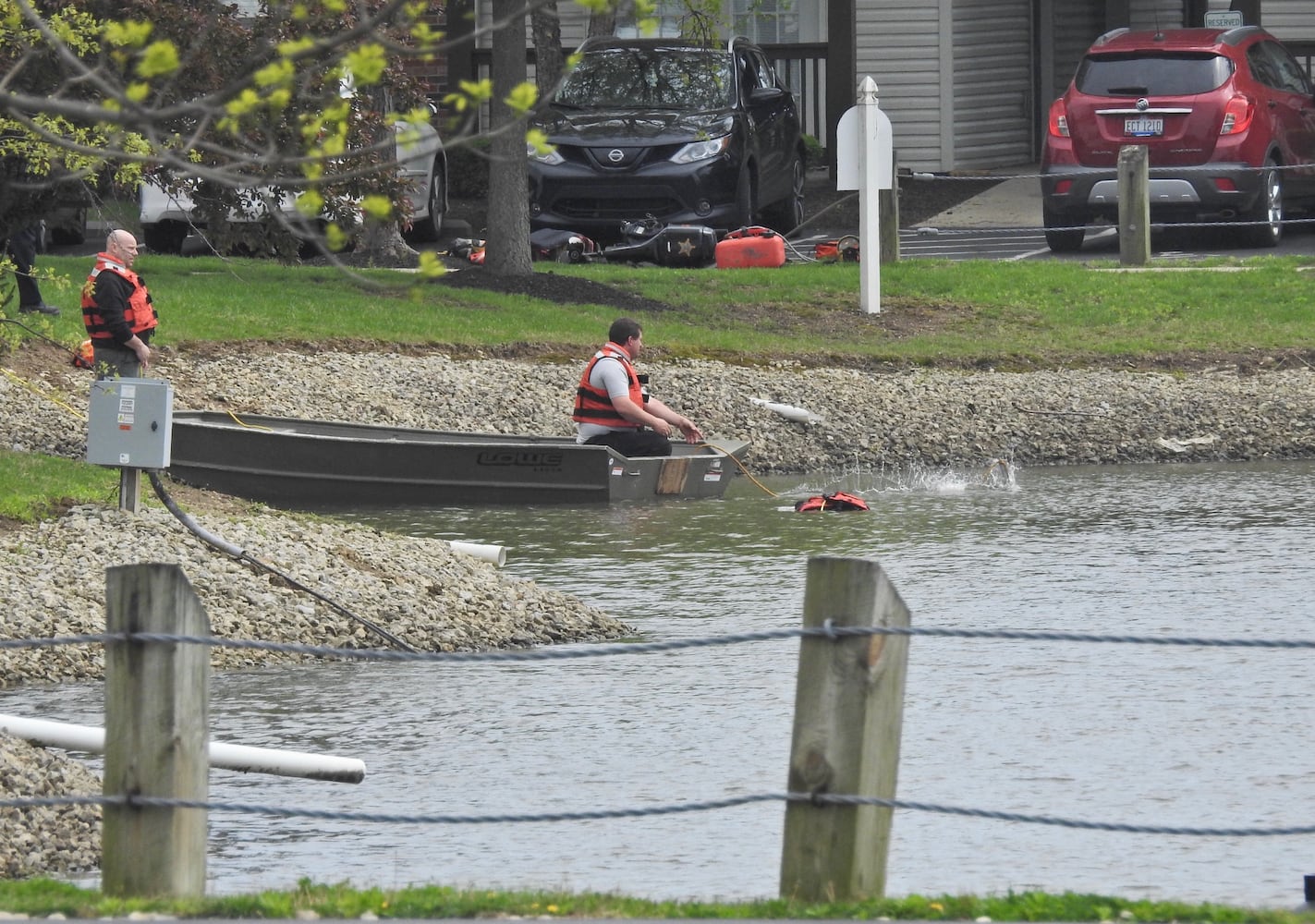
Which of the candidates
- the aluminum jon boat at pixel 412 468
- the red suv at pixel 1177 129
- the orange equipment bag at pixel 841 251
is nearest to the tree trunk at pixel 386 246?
the orange equipment bag at pixel 841 251

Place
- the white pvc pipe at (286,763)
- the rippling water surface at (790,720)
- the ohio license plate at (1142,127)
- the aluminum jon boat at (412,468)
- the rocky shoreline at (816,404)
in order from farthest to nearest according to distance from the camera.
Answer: the ohio license plate at (1142,127), the rocky shoreline at (816,404), the aluminum jon boat at (412,468), the rippling water surface at (790,720), the white pvc pipe at (286,763)

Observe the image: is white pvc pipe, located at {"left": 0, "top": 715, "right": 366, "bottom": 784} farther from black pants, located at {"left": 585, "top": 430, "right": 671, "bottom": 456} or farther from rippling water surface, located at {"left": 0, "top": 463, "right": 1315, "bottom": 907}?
black pants, located at {"left": 585, "top": 430, "right": 671, "bottom": 456}

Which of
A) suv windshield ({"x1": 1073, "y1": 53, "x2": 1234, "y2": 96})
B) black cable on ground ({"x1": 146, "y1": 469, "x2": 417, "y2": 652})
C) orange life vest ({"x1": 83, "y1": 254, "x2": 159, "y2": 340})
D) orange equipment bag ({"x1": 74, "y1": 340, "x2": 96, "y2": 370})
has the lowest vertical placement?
black cable on ground ({"x1": 146, "y1": 469, "x2": 417, "y2": 652})

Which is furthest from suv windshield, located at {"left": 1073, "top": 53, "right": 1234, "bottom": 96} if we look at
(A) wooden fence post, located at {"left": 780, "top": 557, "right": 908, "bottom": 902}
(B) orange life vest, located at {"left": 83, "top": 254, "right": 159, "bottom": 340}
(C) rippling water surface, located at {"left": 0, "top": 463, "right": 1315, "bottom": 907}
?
(A) wooden fence post, located at {"left": 780, "top": 557, "right": 908, "bottom": 902}

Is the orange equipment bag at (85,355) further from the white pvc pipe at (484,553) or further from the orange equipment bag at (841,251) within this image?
the orange equipment bag at (841,251)

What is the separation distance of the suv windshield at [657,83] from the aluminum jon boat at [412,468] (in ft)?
31.1

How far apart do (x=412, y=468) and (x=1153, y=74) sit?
11.2 m

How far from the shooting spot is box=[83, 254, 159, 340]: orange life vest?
16453 millimetres

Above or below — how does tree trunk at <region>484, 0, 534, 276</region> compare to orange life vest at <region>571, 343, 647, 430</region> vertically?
above

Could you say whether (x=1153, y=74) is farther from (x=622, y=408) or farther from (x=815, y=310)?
(x=622, y=408)

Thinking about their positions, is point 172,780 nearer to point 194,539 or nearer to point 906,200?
point 194,539

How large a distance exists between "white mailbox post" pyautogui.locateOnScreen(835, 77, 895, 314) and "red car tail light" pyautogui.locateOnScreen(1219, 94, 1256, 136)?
394 centimetres

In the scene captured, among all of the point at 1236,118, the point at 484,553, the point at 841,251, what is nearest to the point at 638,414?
the point at 484,553

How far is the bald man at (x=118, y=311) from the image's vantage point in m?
16.4
